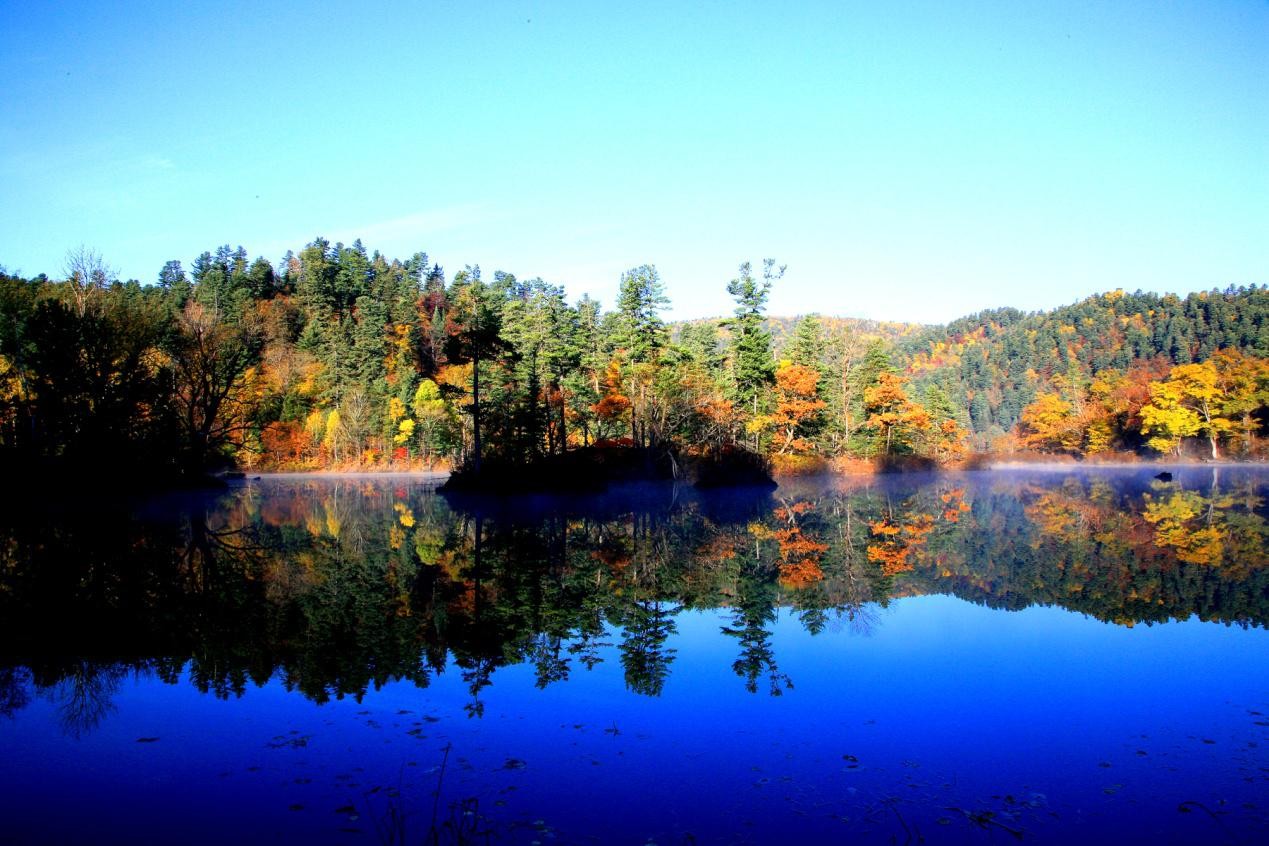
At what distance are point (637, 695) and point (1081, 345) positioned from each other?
139 meters

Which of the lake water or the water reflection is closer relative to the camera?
the lake water

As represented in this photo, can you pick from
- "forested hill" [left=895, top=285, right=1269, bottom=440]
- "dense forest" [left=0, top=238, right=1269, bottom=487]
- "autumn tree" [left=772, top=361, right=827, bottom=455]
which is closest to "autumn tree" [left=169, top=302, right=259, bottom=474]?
"dense forest" [left=0, top=238, right=1269, bottom=487]

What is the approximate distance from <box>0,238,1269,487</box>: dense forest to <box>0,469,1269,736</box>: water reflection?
30.7ft

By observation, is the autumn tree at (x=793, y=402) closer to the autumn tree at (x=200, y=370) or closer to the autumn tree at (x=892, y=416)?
the autumn tree at (x=892, y=416)

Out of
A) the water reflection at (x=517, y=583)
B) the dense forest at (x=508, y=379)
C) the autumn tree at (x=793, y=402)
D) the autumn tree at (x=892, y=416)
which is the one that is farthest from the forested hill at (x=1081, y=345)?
the water reflection at (x=517, y=583)

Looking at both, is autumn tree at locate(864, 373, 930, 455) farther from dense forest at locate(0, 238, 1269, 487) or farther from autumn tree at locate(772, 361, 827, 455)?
autumn tree at locate(772, 361, 827, 455)

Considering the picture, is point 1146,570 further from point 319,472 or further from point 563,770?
point 319,472

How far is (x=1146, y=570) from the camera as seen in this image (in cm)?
1559

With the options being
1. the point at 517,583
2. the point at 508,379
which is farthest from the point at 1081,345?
the point at 517,583

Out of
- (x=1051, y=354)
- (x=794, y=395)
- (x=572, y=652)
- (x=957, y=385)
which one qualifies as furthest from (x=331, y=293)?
(x=1051, y=354)

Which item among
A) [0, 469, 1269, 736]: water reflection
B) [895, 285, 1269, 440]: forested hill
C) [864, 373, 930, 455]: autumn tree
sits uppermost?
[895, 285, 1269, 440]: forested hill

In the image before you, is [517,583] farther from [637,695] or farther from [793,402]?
[793,402]

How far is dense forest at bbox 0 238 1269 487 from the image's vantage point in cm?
3547

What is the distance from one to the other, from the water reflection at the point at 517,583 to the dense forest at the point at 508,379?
9.36 metres
